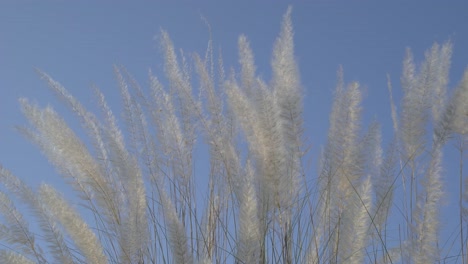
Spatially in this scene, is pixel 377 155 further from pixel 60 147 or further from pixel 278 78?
pixel 60 147

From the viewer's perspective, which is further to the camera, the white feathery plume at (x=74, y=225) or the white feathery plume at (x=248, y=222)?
the white feathery plume at (x=74, y=225)

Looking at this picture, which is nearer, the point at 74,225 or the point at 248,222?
the point at 248,222

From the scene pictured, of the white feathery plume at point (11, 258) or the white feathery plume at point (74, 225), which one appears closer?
the white feathery plume at point (11, 258)

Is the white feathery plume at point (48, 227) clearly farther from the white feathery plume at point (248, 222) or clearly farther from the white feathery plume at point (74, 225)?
the white feathery plume at point (248, 222)

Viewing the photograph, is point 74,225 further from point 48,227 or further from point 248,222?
point 248,222

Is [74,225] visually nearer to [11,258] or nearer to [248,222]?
[11,258]

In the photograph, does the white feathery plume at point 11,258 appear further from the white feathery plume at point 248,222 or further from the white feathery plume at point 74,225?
the white feathery plume at point 248,222

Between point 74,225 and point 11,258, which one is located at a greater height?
point 74,225

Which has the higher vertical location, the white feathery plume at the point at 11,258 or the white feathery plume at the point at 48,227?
the white feathery plume at the point at 48,227

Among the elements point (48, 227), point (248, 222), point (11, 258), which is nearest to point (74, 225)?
point (48, 227)

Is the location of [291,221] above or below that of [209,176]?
below

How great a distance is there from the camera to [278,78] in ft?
8.47

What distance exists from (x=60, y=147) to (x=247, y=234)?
2.96 feet

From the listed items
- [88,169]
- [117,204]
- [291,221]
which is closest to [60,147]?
[88,169]
